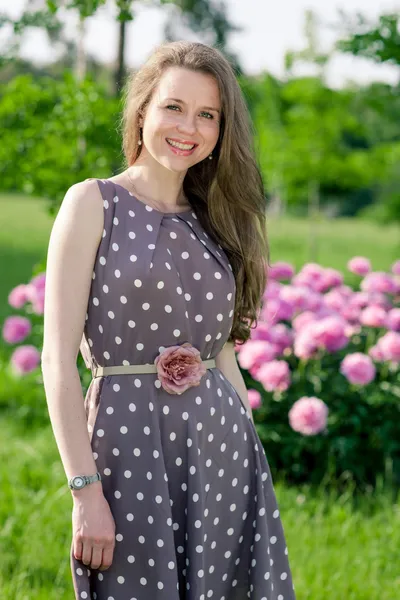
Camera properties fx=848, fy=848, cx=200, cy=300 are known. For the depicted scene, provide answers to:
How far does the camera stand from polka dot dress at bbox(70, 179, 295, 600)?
1956 mm

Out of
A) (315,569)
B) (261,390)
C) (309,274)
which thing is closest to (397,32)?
(309,274)

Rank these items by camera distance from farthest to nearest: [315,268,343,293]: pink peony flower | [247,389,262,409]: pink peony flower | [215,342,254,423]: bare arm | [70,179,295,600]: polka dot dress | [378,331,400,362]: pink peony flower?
[315,268,343,293]: pink peony flower
[378,331,400,362]: pink peony flower
[247,389,262,409]: pink peony flower
[215,342,254,423]: bare arm
[70,179,295,600]: polka dot dress

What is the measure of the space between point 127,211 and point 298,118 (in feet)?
46.3

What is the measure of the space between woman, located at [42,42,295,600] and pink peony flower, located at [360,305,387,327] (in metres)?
2.38

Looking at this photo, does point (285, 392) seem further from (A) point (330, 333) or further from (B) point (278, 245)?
(B) point (278, 245)

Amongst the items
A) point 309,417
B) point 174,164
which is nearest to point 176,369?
point 174,164

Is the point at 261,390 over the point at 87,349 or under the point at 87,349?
under

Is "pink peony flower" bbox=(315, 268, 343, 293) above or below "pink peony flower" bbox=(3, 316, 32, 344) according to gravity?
above

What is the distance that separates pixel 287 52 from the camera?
14820mm

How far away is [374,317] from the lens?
4.52 m

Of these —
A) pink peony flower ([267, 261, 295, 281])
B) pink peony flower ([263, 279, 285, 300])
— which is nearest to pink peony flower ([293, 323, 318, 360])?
pink peony flower ([263, 279, 285, 300])

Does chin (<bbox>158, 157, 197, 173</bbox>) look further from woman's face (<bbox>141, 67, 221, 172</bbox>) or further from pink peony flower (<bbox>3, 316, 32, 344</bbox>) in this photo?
pink peony flower (<bbox>3, 316, 32, 344</bbox>)

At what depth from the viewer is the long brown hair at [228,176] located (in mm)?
2127

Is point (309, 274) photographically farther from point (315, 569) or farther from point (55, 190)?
point (315, 569)
